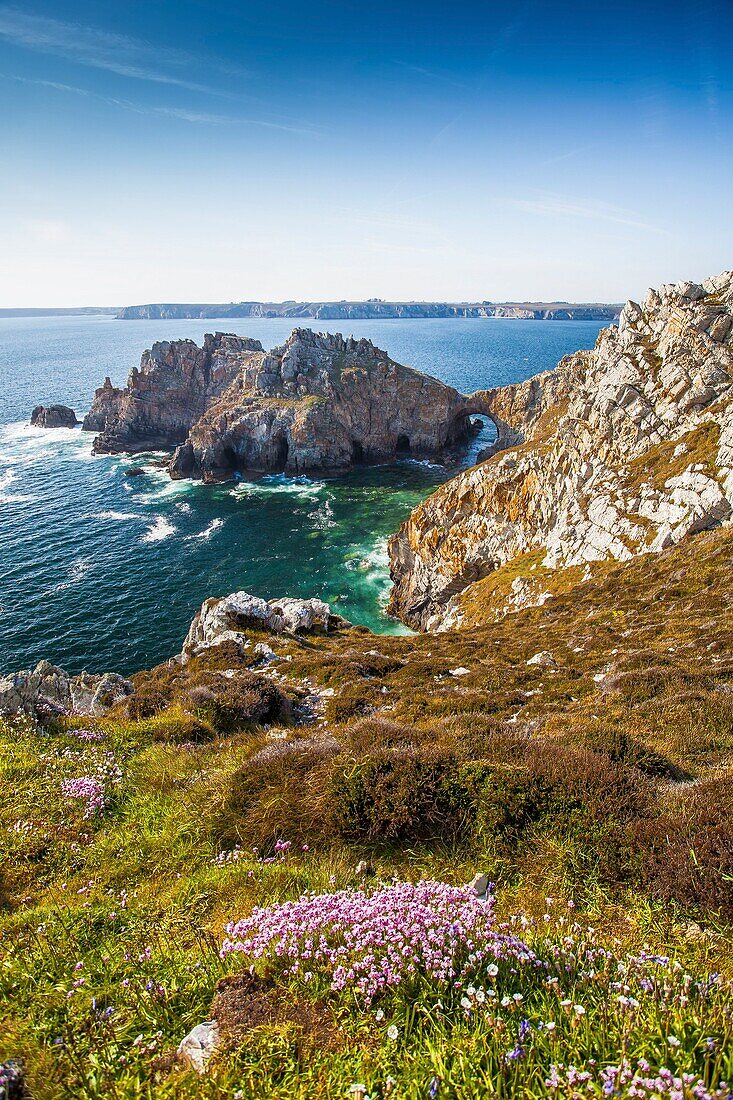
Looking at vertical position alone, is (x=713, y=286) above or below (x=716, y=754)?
above

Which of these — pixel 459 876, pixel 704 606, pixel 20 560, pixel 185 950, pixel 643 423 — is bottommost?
pixel 20 560

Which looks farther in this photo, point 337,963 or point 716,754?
point 716,754

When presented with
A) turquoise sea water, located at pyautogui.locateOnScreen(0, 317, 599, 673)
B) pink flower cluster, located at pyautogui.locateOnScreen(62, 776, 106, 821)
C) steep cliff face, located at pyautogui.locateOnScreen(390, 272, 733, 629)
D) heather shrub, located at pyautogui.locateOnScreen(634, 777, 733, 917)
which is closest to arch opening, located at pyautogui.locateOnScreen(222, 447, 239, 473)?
turquoise sea water, located at pyautogui.locateOnScreen(0, 317, 599, 673)

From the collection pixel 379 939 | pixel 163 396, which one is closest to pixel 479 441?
pixel 163 396

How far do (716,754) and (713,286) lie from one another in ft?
179

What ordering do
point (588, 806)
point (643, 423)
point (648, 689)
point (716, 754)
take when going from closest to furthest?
point (588, 806), point (716, 754), point (648, 689), point (643, 423)

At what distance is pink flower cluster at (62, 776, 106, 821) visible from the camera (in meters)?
8.18

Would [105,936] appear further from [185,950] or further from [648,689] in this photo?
[648,689]

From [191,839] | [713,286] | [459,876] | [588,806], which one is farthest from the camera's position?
[713,286]

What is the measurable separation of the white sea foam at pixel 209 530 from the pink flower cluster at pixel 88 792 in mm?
63008

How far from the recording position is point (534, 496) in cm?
4750

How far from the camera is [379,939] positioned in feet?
13.3

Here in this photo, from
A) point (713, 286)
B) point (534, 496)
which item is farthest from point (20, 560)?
point (713, 286)

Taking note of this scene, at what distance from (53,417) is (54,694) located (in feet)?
432
